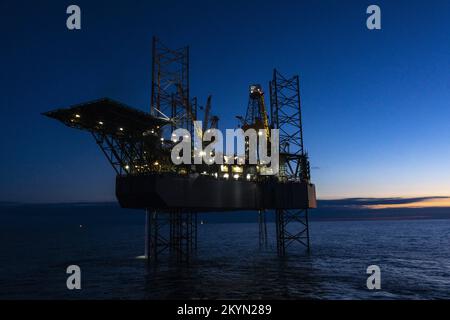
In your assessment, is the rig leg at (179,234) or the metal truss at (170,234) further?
the metal truss at (170,234)

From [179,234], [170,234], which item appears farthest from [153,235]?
[179,234]

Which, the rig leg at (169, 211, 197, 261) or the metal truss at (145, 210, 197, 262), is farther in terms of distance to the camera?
the metal truss at (145, 210, 197, 262)

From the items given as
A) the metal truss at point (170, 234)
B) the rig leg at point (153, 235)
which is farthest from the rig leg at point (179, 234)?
the rig leg at point (153, 235)

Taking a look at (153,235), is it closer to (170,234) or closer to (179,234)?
(170,234)

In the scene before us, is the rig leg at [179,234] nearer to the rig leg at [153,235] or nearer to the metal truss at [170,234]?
the metal truss at [170,234]

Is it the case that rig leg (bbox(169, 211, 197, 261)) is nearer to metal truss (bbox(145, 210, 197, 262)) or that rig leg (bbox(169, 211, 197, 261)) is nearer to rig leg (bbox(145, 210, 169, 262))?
metal truss (bbox(145, 210, 197, 262))

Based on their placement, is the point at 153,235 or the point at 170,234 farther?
the point at 153,235

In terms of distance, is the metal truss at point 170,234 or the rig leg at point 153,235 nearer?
the metal truss at point 170,234

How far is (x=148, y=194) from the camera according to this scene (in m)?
32.1

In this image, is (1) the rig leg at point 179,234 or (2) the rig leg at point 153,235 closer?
(1) the rig leg at point 179,234

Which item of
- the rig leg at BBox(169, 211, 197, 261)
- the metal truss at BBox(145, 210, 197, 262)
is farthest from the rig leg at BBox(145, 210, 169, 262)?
the rig leg at BBox(169, 211, 197, 261)

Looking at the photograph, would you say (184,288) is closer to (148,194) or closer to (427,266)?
(148,194)
